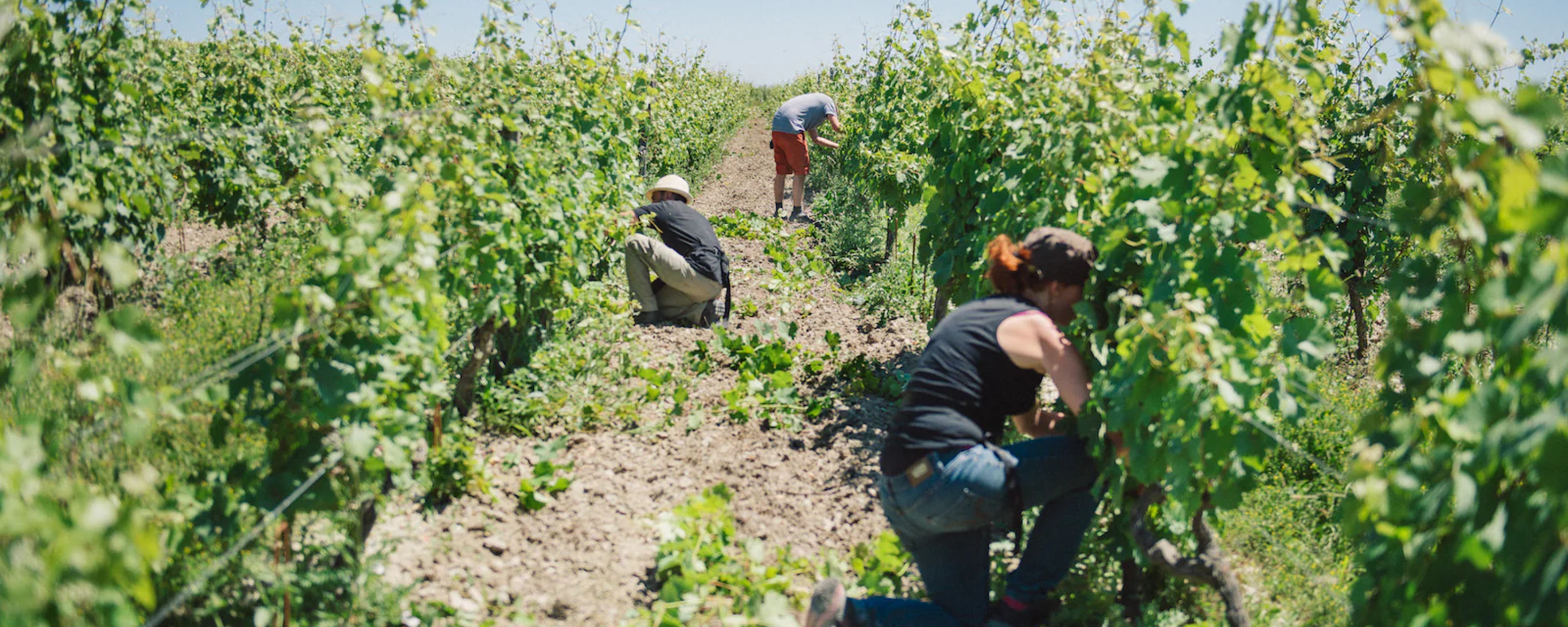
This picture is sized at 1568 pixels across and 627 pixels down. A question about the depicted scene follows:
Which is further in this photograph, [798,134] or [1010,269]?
[798,134]

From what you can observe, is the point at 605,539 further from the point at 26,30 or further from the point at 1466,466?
the point at 26,30

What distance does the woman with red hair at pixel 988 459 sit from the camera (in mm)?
2443

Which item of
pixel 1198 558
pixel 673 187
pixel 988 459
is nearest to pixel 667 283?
pixel 673 187

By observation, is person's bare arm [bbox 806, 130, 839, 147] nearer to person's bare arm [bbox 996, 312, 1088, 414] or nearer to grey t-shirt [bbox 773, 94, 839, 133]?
grey t-shirt [bbox 773, 94, 839, 133]

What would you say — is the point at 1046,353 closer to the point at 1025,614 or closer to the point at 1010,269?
the point at 1010,269

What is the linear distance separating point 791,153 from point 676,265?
426 centimetres

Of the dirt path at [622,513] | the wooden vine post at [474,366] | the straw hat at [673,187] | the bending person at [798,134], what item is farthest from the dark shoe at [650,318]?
the bending person at [798,134]

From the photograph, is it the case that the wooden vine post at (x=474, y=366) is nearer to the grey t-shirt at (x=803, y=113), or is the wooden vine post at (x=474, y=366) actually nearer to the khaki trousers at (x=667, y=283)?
the khaki trousers at (x=667, y=283)

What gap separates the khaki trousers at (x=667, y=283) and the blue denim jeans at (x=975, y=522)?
2776mm

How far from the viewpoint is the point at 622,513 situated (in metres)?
3.28

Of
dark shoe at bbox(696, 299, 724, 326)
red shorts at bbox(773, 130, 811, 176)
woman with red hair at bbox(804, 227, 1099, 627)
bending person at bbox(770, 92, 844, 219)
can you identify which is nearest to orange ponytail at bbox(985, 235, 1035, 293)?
woman with red hair at bbox(804, 227, 1099, 627)

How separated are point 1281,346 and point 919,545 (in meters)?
1.08

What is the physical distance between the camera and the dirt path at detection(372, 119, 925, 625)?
9.01ft

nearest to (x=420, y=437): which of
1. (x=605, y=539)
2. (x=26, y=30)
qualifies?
(x=605, y=539)
